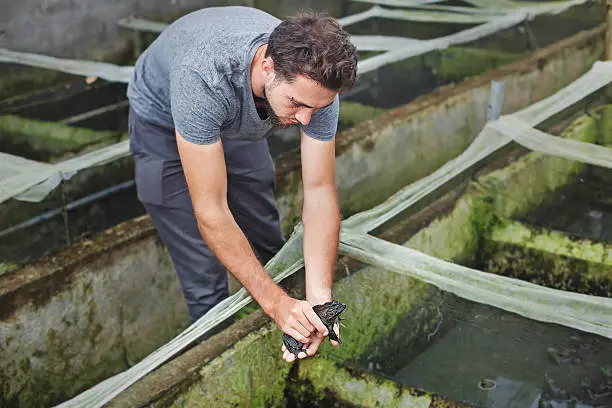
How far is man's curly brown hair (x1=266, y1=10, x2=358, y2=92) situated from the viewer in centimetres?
246

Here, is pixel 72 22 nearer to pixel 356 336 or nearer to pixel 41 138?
pixel 41 138

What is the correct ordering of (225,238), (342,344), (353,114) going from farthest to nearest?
(353,114), (342,344), (225,238)

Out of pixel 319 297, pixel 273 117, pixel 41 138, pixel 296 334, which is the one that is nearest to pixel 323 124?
pixel 273 117

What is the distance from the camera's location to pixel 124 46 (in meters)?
7.45

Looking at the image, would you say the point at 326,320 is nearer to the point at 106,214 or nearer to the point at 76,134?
the point at 106,214

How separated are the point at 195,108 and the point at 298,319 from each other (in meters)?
0.79

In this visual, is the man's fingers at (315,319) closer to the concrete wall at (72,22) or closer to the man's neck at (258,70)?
the man's neck at (258,70)

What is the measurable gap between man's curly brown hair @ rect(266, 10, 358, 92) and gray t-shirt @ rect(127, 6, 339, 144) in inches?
10.0

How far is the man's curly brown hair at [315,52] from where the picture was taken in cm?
246

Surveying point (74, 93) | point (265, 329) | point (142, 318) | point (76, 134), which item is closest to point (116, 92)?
point (74, 93)

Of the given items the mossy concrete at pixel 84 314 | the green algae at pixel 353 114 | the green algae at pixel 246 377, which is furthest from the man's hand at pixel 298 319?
the green algae at pixel 353 114

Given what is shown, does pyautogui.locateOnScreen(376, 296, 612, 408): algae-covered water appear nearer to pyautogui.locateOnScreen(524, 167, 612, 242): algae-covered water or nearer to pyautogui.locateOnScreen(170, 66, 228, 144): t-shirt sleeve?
pyautogui.locateOnScreen(524, 167, 612, 242): algae-covered water

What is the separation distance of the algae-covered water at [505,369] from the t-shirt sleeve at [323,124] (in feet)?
3.85

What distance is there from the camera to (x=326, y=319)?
2.79 m
